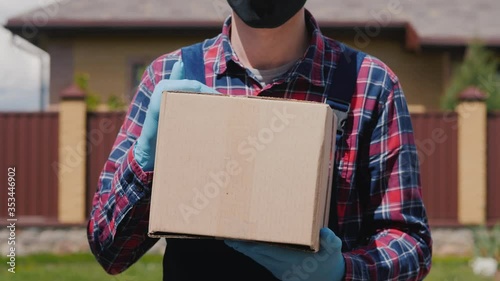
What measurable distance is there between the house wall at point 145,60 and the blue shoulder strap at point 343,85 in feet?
40.9

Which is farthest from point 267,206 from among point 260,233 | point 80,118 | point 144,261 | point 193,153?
point 80,118

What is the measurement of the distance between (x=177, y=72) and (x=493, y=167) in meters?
9.70

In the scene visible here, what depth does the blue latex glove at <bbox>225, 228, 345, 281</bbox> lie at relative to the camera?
1.85 meters

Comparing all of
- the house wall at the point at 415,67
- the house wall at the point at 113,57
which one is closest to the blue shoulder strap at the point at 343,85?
the house wall at the point at 415,67

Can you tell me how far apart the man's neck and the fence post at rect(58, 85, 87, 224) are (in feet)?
30.0

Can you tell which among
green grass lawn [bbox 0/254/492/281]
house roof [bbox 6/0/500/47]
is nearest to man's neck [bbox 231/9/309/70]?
green grass lawn [bbox 0/254/492/281]

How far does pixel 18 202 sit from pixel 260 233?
1008 cm

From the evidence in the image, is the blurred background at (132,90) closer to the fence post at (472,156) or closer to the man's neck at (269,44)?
the fence post at (472,156)

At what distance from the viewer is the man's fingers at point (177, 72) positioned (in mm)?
2061

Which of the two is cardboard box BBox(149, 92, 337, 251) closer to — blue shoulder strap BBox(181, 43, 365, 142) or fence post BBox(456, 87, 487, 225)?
blue shoulder strap BBox(181, 43, 365, 142)

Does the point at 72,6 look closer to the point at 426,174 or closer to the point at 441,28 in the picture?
the point at 441,28

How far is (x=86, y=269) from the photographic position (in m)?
9.00

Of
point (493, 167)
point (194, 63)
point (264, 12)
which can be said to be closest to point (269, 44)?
point (264, 12)

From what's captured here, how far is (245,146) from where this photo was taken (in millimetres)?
1817
